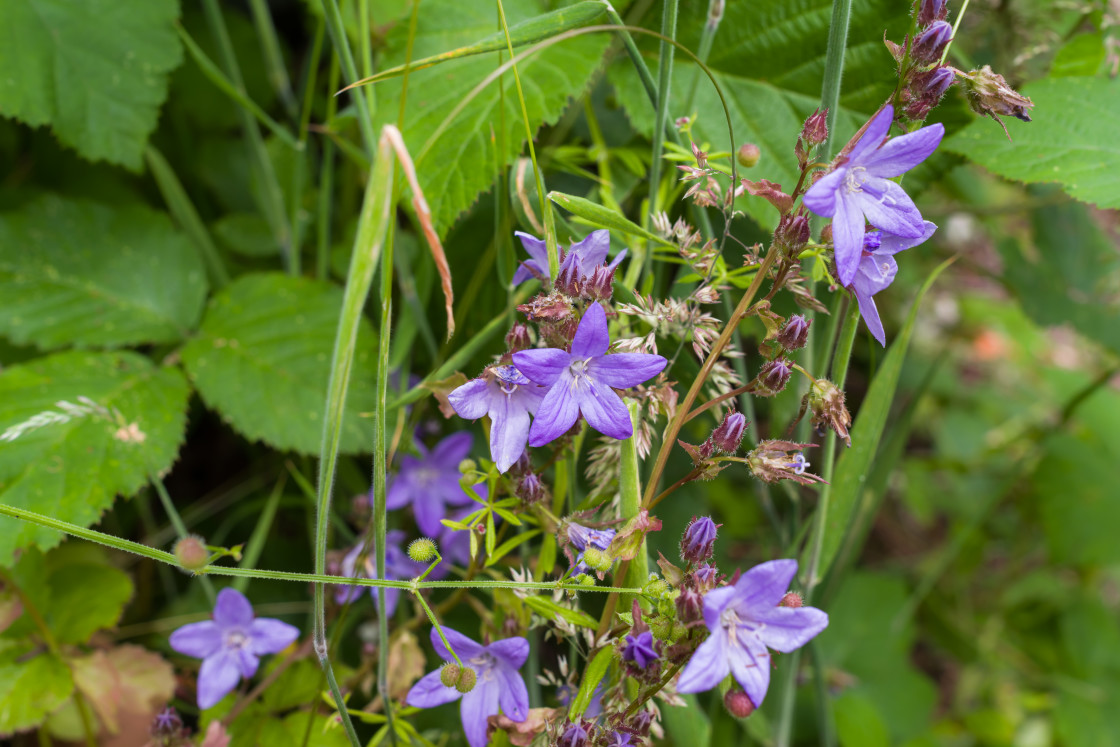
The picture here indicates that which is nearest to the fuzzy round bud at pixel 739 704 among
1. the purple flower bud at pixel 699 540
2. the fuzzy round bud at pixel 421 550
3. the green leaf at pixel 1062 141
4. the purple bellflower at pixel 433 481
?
the purple flower bud at pixel 699 540

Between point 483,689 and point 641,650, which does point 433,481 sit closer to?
point 483,689

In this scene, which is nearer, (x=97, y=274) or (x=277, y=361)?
(x=277, y=361)

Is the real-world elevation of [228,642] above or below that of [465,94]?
below

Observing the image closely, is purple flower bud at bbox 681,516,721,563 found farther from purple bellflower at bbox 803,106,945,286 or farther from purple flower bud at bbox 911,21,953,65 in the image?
purple flower bud at bbox 911,21,953,65

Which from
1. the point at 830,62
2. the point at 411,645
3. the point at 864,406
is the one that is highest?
the point at 830,62

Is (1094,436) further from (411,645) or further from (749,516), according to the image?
(411,645)

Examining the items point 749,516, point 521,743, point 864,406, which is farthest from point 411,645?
point 749,516

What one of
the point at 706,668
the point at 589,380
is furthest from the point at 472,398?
the point at 706,668
